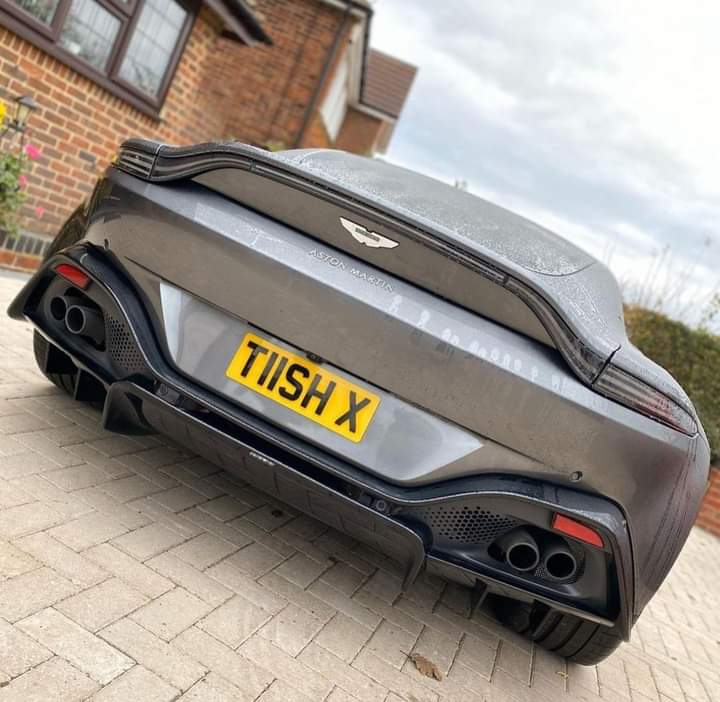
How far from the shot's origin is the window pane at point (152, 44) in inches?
281

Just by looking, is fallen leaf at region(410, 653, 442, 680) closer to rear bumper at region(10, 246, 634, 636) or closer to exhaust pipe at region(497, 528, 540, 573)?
rear bumper at region(10, 246, 634, 636)

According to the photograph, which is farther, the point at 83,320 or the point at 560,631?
the point at 560,631

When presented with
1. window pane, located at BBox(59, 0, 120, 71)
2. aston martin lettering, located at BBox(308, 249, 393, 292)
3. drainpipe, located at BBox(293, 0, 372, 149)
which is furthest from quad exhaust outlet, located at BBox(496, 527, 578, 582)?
drainpipe, located at BBox(293, 0, 372, 149)

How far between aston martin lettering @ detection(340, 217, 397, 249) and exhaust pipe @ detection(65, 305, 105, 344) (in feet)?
2.94

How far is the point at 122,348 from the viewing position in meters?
2.32

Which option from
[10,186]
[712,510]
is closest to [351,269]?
[10,186]

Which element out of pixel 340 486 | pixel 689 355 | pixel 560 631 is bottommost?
pixel 560 631

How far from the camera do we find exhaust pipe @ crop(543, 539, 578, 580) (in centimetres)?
204

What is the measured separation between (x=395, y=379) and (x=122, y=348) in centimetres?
90

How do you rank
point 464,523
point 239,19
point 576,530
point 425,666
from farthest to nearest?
point 239,19 < point 425,666 < point 464,523 < point 576,530

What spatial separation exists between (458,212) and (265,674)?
5.39 feet

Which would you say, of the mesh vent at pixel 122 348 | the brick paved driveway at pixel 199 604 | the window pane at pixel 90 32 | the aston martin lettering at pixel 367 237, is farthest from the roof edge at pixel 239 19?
the aston martin lettering at pixel 367 237

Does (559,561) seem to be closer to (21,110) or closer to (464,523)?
(464,523)

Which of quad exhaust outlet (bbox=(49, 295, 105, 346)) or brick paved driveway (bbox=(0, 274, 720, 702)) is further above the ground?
quad exhaust outlet (bbox=(49, 295, 105, 346))
